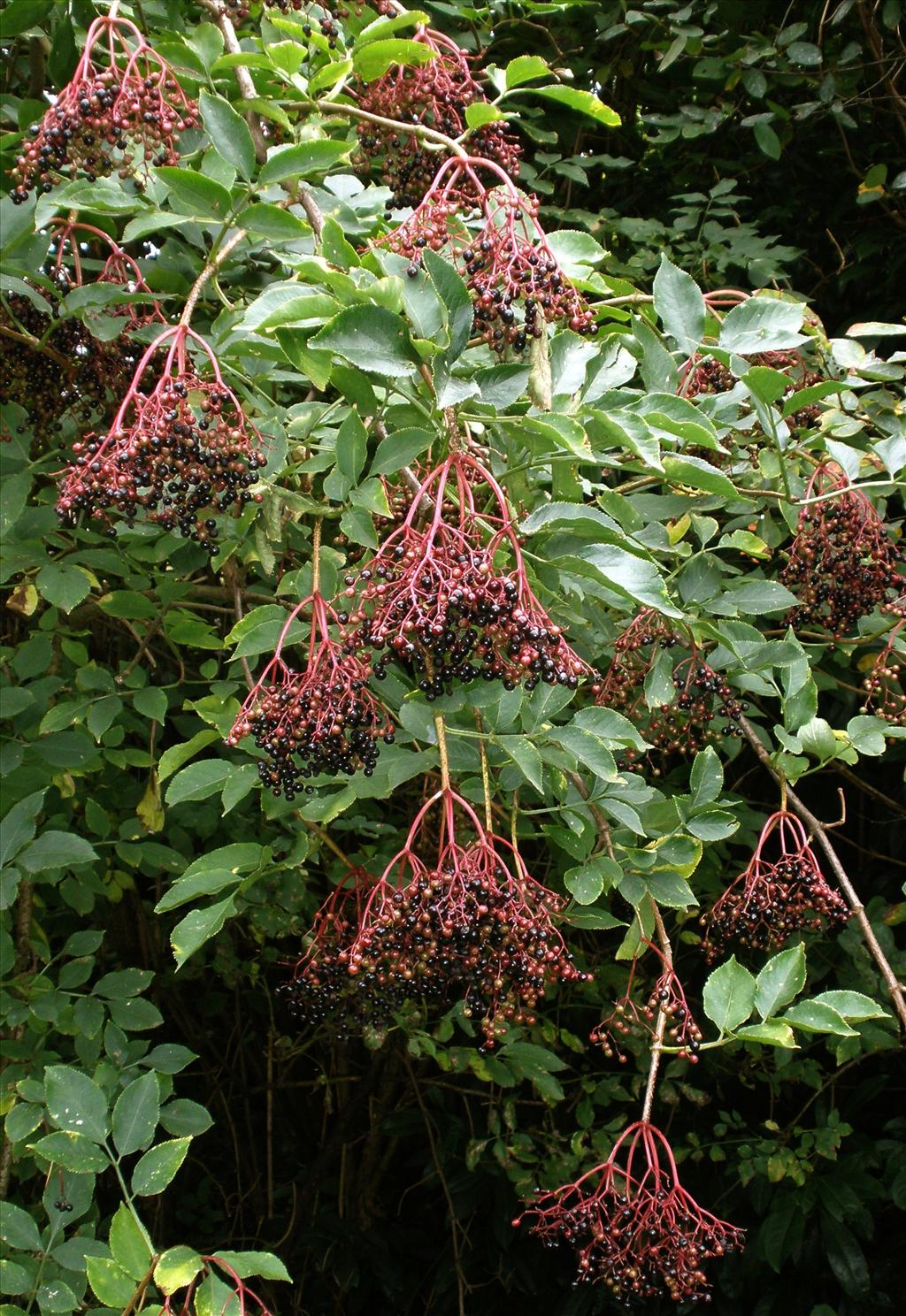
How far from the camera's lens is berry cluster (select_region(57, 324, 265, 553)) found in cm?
106

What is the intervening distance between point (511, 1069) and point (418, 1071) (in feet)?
2.04

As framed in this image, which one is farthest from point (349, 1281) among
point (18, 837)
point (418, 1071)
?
point (18, 837)

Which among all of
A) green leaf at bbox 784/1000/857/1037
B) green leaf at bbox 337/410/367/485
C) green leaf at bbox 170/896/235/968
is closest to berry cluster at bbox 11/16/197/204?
green leaf at bbox 337/410/367/485

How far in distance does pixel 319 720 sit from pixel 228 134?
1.95ft

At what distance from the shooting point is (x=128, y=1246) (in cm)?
111

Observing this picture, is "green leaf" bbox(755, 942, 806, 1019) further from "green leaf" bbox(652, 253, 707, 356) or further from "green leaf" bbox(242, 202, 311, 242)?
"green leaf" bbox(242, 202, 311, 242)

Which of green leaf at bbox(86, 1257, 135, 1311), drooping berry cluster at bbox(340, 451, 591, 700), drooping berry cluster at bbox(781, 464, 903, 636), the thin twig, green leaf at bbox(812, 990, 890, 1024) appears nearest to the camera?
drooping berry cluster at bbox(340, 451, 591, 700)

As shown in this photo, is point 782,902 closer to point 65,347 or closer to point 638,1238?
point 638,1238

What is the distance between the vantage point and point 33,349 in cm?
147

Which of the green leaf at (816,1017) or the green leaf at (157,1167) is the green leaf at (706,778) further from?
the green leaf at (157,1167)

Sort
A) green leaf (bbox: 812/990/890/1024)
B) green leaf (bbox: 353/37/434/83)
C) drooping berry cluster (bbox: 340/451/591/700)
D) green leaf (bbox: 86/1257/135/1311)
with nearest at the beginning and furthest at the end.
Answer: drooping berry cluster (bbox: 340/451/591/700) → green leaf (bbox: 86/1257/135/1311) → green leaf (bbox: 812/990/890/1024) → green leaf (bbox: 353/37/434/83)

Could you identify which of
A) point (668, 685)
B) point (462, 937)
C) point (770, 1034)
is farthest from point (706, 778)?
point (462, 937)

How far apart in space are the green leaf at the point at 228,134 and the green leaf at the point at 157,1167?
39.8 inches

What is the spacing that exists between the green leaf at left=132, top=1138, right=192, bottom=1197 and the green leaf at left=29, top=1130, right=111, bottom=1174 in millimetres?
74
